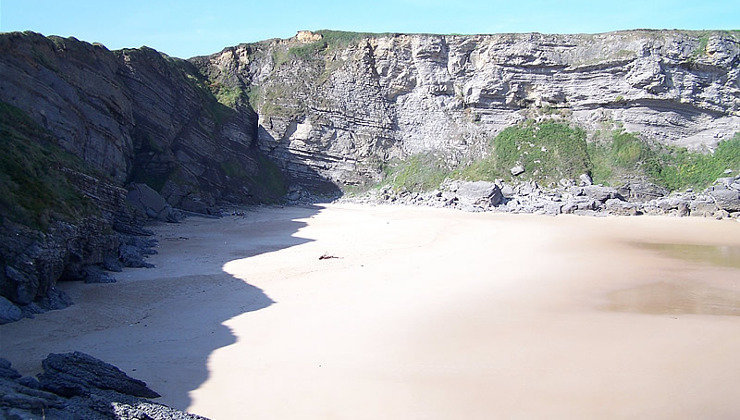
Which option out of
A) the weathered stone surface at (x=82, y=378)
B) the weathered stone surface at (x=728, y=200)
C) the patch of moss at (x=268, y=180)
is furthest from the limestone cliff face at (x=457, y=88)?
the weathered stone surface at (x=82, y=378)

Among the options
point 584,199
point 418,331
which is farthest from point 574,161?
point 418,331

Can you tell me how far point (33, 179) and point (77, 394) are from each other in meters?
7.47

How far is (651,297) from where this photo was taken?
11633 millimetres

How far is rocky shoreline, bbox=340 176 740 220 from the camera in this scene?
27.6m

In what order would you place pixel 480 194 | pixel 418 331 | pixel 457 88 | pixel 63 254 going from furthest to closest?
1. pixel 457 88
2. pixel 480 194
3. pixel 63 254
4. pixel 418 331

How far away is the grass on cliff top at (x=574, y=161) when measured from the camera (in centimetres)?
3238

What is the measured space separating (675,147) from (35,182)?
37.0m

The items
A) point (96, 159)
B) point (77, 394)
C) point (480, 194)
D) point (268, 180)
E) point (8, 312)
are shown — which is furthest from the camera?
point (268, 180)

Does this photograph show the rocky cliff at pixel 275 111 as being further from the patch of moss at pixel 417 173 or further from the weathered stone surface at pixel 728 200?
the weathered stone surface at pixel 728 200

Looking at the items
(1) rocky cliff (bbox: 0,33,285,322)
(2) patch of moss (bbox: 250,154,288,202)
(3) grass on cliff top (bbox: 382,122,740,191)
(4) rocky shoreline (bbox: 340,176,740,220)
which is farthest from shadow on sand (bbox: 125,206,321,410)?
(3) grass on cliff top (bbox: 382,122,740,191)

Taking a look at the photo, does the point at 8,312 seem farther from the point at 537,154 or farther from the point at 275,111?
the point at 275,111

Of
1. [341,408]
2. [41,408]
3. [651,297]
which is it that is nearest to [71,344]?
[41,408]

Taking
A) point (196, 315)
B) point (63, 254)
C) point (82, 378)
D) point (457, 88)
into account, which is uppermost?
point (457, 88)

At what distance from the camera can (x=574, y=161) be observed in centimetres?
3472
